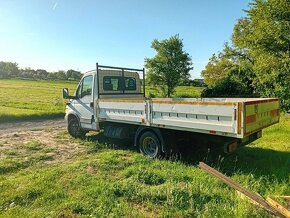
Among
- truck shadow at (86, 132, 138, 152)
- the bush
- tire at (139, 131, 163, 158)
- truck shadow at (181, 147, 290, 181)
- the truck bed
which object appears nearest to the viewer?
the truck bed

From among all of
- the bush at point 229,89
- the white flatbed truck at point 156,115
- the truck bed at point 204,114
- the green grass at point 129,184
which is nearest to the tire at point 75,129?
the white flatbed truck at point 156,115

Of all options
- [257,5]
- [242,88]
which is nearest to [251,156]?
[257,5]

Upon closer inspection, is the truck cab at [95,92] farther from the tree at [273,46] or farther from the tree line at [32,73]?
the tree line at [32,73]

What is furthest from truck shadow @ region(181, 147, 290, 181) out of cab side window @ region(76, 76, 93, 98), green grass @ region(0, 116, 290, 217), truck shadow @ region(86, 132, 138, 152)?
cab side window @ region(76, 76, 93, 98)

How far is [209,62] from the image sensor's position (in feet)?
138

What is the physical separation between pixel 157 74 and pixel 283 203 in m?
30.5

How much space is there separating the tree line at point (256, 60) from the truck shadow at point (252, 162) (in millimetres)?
11062

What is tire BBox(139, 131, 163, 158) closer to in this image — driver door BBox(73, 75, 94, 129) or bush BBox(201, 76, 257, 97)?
driver door BBox(73, 75, 94, 129)

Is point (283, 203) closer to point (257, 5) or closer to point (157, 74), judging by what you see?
point (257, 5)

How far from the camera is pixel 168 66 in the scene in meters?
33.8

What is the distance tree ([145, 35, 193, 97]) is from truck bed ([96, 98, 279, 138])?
25.9 m

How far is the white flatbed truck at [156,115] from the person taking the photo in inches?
225

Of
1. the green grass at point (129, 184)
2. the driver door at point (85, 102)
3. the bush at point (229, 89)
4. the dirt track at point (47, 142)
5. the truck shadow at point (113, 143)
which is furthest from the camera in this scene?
the bush at point (229, 89)

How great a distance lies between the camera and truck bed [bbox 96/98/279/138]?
552 cm
